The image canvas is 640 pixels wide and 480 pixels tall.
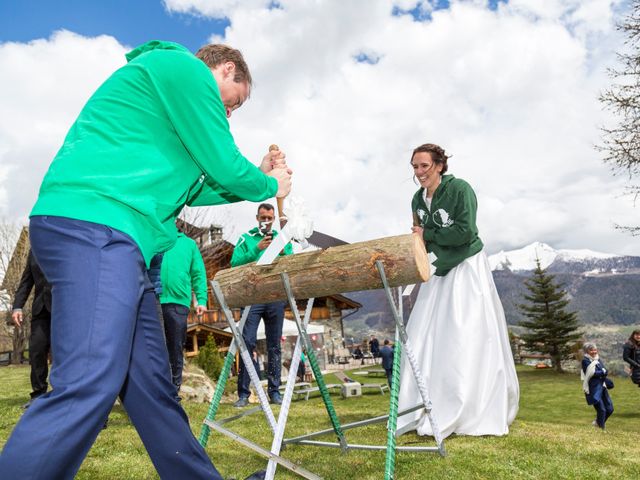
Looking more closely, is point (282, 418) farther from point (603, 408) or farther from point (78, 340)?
point (603, 408)

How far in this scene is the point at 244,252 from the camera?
20.3 feet

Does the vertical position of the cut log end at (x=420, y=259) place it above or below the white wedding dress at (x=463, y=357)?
above

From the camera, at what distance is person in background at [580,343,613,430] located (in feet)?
30.0

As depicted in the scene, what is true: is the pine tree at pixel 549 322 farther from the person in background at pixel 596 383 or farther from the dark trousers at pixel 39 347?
the dark trousers at pixel 39 347

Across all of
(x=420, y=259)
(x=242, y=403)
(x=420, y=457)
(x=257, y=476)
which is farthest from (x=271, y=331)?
(x=420, y=259)

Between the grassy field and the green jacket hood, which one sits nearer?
the green jacket hood

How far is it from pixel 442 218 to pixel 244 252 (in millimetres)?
2681

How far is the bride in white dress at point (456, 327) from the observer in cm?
416

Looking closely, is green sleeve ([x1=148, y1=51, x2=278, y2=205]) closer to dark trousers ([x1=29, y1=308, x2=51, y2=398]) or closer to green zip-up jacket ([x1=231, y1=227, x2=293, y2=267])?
green zip-up jacket ([x1=231, y1=227, x2=293, y2=267])

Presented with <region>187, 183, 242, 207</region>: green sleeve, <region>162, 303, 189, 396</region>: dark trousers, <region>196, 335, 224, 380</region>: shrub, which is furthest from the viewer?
<region>196, 335, 224, 380</region>: shrub

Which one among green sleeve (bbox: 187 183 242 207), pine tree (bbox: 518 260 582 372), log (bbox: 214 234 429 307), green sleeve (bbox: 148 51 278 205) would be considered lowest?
pine tree (bbox: 518 260 582 372)

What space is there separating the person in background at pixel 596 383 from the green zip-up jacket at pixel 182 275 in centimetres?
703

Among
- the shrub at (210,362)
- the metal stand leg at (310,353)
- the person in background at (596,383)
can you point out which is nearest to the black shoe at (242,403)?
the metal stand leg at (310,353)

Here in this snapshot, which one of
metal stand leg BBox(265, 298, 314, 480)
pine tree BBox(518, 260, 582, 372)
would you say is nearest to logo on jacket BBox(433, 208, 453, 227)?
metal stand leg BBox(265, 298, 314, 480)
